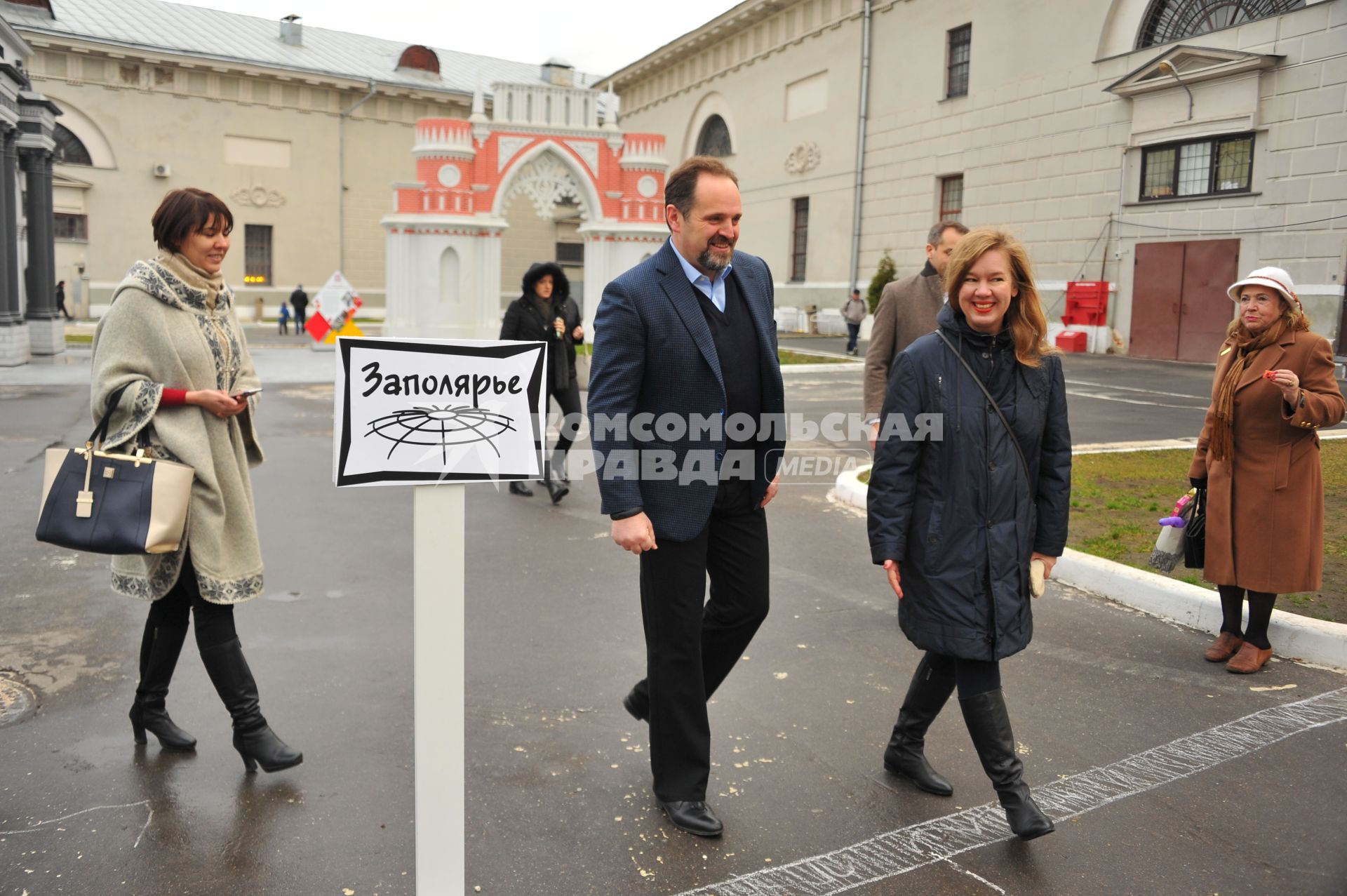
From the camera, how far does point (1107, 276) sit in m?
25.5

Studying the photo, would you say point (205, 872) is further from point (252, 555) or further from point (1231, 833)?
point (1231, 833)

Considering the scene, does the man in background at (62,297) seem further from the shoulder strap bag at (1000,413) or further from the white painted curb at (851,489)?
the shoulder strap bag at (1000,413)

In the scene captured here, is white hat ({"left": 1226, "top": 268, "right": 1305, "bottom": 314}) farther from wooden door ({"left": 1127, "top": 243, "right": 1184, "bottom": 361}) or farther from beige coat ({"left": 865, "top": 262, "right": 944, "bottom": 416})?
wooden door ({"left": 1127, "top": 243, "right": 1184, "bottom": 361})

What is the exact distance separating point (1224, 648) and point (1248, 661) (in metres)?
0.18

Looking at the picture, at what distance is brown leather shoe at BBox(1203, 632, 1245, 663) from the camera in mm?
5301

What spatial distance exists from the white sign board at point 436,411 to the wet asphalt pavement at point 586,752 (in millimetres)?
1325

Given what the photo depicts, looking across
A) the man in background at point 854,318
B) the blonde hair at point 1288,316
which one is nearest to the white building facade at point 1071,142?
the man in background at point 854,318

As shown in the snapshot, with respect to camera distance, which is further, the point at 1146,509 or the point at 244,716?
the point at 1146,509

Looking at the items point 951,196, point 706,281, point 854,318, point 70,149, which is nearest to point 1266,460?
point 706,281

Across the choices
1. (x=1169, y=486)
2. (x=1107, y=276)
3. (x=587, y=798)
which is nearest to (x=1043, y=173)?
(x=1107, y=276)

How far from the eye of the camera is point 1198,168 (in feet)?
76.4

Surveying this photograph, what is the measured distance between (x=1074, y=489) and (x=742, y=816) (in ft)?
21.0

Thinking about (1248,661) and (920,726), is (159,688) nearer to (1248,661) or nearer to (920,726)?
(920,726)

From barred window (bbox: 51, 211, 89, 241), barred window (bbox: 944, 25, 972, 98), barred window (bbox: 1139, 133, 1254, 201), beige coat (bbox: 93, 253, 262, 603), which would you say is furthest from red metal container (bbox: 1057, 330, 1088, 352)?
barred window (bbox: 51, 211, 89, 241)
